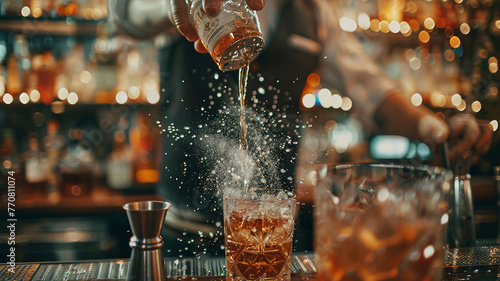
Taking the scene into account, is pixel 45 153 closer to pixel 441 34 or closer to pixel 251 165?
pixel 251 165

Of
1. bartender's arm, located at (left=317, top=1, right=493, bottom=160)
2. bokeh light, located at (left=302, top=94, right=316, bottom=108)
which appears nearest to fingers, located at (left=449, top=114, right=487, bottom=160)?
bartender's arm, located at (left=317, top=1, right=493, bottom=160)

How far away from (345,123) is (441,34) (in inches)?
32.2

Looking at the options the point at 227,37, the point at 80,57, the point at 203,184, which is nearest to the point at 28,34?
the point at 80,57

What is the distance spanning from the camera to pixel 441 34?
287cm

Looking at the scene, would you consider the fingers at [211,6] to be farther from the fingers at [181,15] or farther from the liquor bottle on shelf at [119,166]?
the liquor bottle on shelf at [119,166]

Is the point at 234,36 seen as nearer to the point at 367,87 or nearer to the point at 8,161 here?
the point at 367,87

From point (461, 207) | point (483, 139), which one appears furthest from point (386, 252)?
point (483, 139)

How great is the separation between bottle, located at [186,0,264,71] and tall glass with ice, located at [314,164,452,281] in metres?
0.38

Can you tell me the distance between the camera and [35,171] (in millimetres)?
2471

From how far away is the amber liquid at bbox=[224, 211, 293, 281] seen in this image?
0.80 meters

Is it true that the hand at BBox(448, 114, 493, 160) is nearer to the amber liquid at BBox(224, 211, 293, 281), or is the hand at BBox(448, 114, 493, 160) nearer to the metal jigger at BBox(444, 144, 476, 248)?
the metal jigger at BBox(444, 144, 476, 248)

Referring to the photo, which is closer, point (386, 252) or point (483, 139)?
point (386, 252)

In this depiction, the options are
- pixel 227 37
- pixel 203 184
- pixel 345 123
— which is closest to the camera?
pixel 227 37

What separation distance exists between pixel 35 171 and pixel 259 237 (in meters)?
2.02
